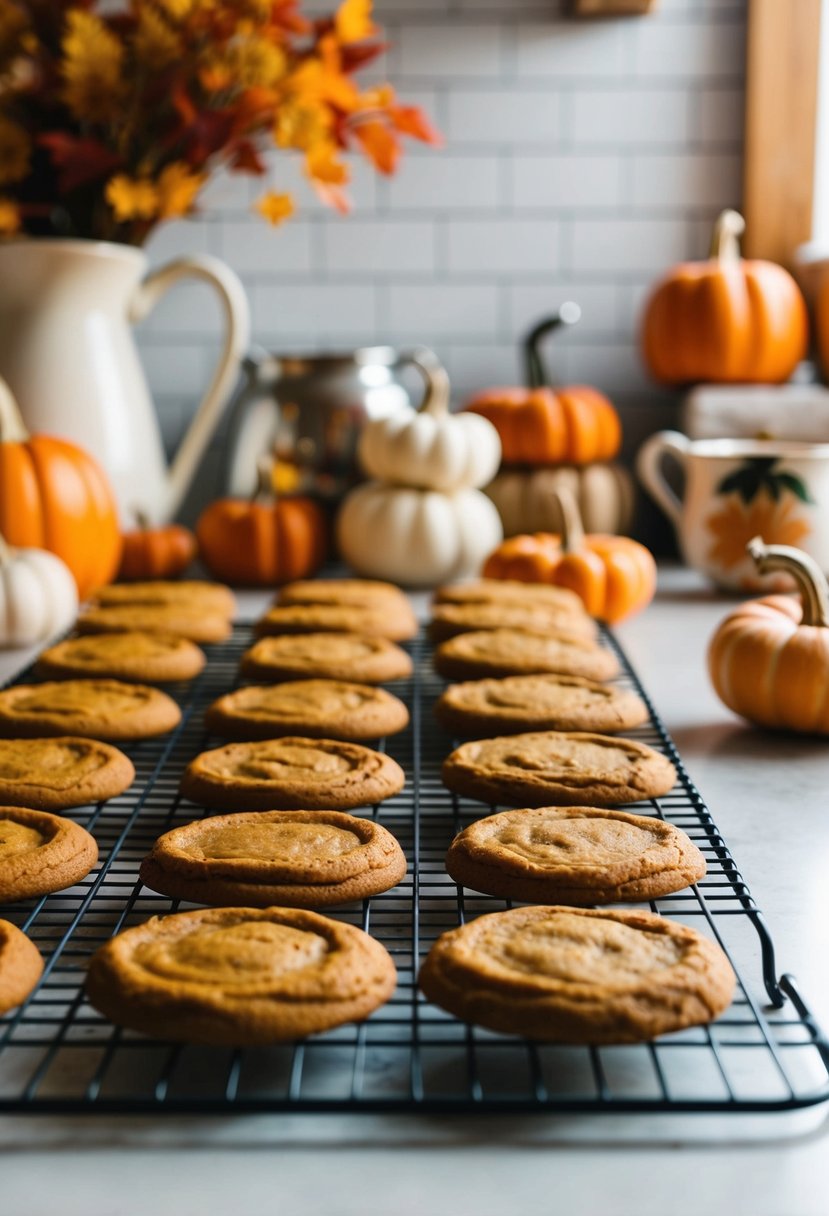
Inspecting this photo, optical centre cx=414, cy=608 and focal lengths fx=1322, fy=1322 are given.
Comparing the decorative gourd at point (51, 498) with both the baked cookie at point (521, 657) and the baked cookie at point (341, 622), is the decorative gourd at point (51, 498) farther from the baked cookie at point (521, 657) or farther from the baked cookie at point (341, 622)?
the baked cookie at point (521, 657)

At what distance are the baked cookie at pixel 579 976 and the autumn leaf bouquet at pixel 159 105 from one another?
1761 mm

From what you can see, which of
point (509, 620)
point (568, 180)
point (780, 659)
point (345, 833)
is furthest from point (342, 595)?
point (568, 180)

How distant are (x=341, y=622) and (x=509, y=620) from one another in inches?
9.5

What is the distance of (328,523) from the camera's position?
2746 mm

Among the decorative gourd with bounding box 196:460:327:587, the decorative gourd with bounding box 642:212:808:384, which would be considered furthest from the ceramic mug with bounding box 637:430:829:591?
the decorative gourd with bounding box 196:460:327:587

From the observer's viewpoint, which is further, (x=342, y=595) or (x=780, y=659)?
(x=342, y=595)

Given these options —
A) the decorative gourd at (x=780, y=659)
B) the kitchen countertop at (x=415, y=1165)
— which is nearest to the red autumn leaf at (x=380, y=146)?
the decorative gourd at (x=780, y=659)

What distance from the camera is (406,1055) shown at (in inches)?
34.0

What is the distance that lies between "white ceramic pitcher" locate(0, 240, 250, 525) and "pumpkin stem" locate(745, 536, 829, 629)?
4.30 feet

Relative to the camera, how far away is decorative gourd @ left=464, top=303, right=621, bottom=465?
2.68m

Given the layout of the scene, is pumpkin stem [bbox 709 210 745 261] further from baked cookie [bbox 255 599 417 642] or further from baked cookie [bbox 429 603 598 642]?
baked cookie [bbox 255 599 417 642]

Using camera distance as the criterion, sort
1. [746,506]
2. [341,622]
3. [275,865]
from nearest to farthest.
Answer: [275,865], [341,622], [746,506]

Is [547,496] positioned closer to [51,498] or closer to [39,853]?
[51,498]

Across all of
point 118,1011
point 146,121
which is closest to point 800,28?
point 146,121
